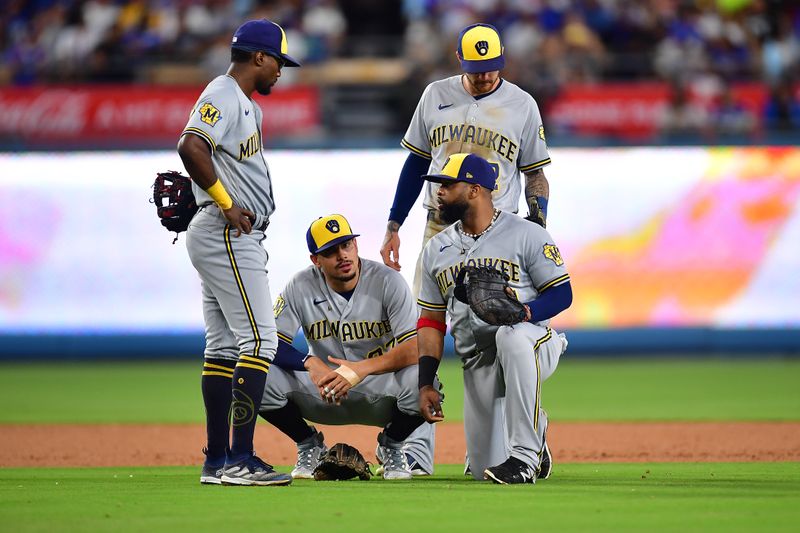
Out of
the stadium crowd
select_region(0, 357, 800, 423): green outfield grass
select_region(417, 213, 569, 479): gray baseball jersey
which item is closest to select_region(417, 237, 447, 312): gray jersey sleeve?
select_region(417, 213, 569, 479): gray baseball jersey

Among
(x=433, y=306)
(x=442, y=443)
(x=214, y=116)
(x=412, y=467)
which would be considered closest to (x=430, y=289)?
(x=433, y=306)

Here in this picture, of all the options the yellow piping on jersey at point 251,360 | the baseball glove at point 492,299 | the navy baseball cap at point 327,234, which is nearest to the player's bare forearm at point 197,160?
the yellow piping on jersey at point 251,360

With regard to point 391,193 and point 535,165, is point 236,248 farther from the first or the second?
point 391,193

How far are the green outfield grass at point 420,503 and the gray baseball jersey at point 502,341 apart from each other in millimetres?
266

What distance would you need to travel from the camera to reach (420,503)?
475cm

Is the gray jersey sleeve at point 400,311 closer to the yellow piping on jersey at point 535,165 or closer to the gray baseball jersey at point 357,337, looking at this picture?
the gray baseball jersey at point 357,337

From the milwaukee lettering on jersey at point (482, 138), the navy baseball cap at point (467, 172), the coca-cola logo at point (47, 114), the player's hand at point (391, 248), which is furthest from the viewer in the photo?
the coca-cola logo at point (47, 114)

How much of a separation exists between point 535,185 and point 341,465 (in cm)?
182

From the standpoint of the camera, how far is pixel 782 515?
4.37 metres

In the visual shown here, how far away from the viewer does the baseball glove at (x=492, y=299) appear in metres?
5.46

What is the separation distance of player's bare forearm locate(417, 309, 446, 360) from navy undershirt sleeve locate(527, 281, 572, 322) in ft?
1.54

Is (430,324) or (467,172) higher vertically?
(467,172)

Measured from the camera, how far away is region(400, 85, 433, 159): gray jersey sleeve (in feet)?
22.0

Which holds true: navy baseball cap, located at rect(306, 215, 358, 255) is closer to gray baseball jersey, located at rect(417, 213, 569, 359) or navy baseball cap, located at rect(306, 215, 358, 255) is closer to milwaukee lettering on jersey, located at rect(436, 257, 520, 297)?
gray baseball jersey, located at rect(417, 213, 569, 359)
